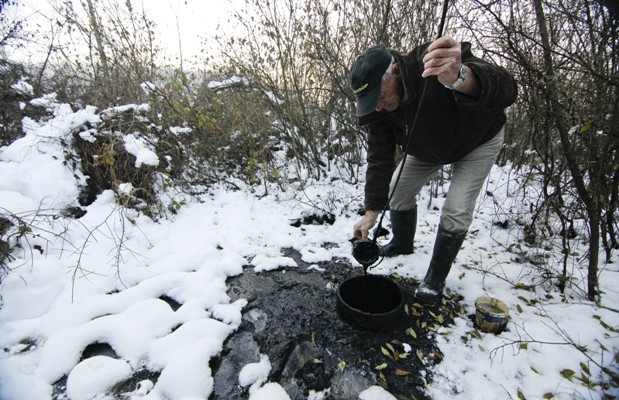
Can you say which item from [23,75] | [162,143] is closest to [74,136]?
[162,143]

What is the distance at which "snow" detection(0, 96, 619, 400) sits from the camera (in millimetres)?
1532

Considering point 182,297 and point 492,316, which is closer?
point 492,316

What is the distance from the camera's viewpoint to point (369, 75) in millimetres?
1706

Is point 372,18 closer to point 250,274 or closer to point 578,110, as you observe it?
point 578,110

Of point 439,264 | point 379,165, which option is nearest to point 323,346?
point 439,264

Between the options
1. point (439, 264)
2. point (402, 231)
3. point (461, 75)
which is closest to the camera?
point (461, 75)

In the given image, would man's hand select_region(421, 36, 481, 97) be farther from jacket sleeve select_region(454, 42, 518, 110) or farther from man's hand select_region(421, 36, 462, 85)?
jacket sleeve select_region(454, 42, 518, 110)

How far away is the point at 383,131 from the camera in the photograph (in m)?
2.23

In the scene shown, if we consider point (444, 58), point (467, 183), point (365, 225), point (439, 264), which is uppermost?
point (444, 58)

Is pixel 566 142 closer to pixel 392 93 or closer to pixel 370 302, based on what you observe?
pixel 392 93

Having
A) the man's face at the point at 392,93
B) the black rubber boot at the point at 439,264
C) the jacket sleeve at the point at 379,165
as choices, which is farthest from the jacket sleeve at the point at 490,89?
the black rubber boot at the point at 439,264

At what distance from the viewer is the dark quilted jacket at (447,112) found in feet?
4.85

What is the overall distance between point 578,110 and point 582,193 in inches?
21.9

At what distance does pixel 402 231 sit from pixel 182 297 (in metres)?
1.96
